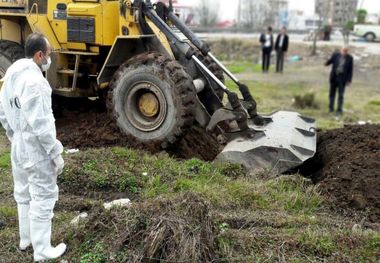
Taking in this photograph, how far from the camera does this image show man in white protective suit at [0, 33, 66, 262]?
441 cm

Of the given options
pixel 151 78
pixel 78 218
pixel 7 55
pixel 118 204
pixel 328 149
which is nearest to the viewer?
pixel 118 204

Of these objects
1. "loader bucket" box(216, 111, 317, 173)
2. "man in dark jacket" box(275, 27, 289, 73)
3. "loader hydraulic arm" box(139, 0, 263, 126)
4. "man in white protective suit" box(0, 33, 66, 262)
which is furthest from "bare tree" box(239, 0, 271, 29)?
"man in white protective suit" box(0, 33, 66, 262)

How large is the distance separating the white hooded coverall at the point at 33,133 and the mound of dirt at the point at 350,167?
344cm

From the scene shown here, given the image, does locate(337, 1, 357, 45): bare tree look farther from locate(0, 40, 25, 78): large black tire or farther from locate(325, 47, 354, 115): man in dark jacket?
locate(0, 40, 25, 78): large black tire

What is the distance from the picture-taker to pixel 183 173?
7102 mm

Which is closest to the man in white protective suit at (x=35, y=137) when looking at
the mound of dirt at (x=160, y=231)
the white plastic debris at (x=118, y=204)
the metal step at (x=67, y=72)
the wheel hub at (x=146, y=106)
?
the mound of dirt at (x=160, y=231)

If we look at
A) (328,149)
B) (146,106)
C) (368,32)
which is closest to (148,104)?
(146,106)

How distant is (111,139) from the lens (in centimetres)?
849

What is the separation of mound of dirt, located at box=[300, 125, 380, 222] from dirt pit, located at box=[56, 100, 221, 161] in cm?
159

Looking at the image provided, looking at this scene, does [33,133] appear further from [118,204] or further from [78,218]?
[78,218]

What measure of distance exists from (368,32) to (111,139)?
38438mm

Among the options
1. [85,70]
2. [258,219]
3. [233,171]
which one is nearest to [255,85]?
[85,70]

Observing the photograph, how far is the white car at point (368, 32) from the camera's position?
42500 mm

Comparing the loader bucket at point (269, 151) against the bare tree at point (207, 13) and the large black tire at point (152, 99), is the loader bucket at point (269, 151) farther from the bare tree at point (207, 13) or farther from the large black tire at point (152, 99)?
the bare tree at point (207, 13)
